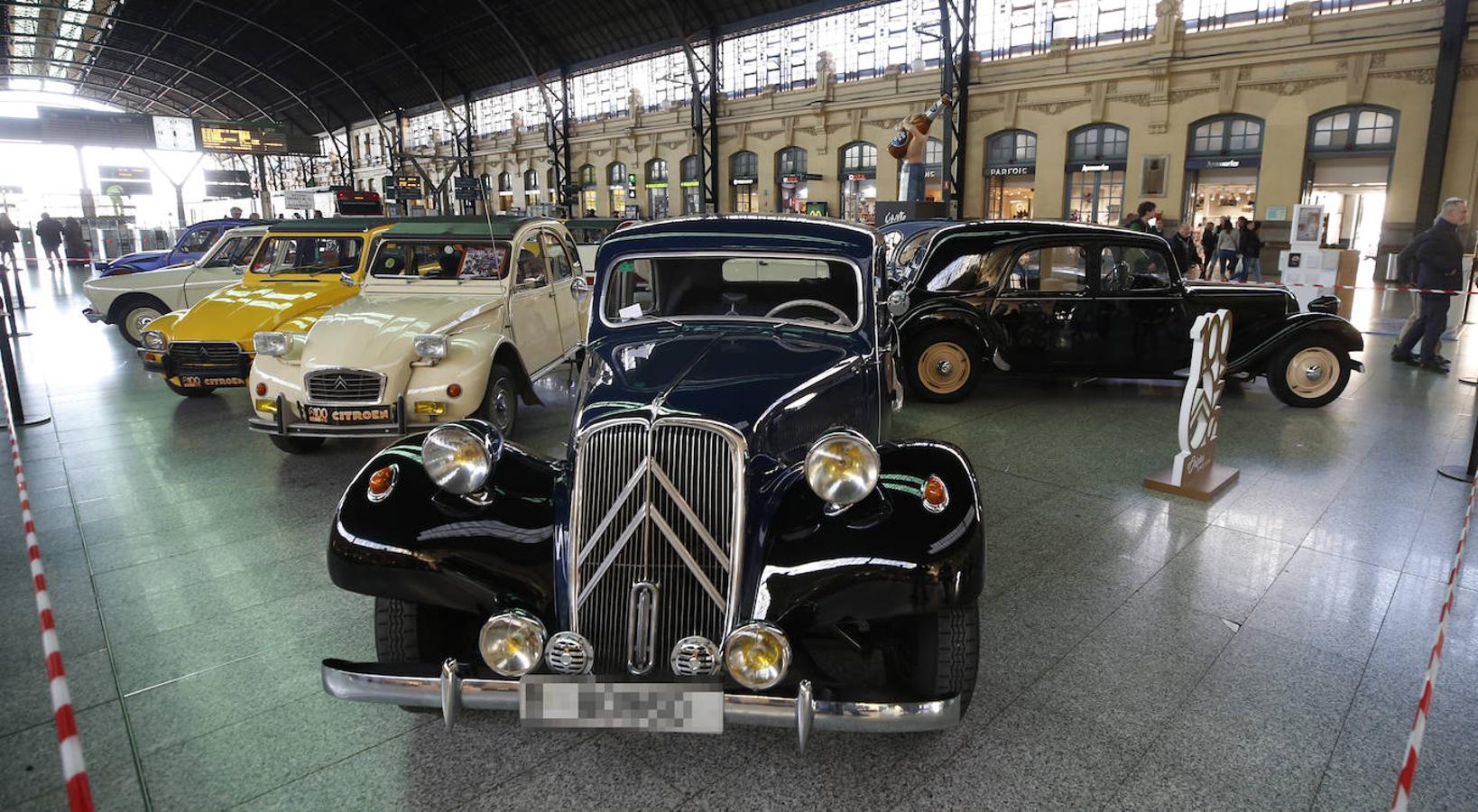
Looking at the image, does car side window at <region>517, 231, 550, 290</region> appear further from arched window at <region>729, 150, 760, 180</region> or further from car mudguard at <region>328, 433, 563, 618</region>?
arched window at <region>729, 150, 760, 180</region>

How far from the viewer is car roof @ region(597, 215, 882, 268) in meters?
3.80

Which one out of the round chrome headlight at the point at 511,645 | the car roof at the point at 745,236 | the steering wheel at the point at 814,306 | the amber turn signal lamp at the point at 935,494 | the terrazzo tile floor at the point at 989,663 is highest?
the car roof at the point at 745,236

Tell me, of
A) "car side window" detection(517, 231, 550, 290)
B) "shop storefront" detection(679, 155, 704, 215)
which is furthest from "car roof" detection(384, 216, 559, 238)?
"shop storefront" detection(679, 155, 704, 215)

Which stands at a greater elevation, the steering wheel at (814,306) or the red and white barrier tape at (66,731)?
the steering wheel at (814,306)

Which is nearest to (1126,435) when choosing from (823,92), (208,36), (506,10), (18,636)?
(18,636)

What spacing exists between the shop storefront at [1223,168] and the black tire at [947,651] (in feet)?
69.7

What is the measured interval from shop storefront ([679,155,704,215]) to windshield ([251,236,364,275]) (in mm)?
23621

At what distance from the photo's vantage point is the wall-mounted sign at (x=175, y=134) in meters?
28.0

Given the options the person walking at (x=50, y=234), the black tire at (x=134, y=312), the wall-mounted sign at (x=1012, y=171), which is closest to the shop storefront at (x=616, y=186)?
the wall-mounted sign at (x=1012, y=171)

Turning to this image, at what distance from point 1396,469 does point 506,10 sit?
106 feet

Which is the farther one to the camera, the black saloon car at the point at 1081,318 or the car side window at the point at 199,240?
the car side window at the point at 199,240

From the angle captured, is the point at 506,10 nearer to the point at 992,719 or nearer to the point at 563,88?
the point at 563,88

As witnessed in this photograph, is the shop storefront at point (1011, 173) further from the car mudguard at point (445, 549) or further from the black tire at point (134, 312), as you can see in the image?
the car mudguard at point (445, 549)

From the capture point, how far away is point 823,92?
26.6 m
